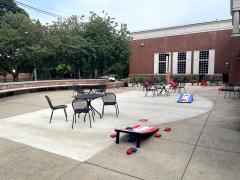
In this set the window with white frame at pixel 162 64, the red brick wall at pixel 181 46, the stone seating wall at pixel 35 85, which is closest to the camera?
the stone seating wall at pixel 35 85

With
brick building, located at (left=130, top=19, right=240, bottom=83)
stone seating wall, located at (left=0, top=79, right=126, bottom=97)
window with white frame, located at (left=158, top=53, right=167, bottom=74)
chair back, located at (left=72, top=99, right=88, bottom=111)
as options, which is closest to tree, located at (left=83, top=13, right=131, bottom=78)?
stone seating wall, located at (left=0, top=79, right=126, bottom=97)

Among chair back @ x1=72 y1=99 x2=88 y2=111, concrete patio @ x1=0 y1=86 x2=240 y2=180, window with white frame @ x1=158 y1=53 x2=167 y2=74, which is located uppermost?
window with white frame @ x1=158 y1=53 x2=167 y2=74

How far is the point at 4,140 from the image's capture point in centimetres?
461

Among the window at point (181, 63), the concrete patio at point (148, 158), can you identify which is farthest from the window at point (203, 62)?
the concrete patio at point (148, 158)

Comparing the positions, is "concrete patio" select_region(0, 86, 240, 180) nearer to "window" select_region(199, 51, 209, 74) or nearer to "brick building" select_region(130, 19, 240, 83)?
"brick building" select_region(130, 19, 240, 83)

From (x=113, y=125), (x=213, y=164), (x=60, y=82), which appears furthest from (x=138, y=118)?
(x=60, y=82)

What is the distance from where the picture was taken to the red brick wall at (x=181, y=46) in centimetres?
2306

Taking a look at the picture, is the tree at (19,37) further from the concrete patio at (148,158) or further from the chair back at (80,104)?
the concrete patio at (148,158)

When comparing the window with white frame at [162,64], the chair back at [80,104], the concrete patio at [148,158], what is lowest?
the concrete patio at [148,158]

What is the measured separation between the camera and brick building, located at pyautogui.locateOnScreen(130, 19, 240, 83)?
23156mm

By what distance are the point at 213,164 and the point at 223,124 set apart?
280cm

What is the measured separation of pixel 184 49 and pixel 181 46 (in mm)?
554

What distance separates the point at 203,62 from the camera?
24.4 meters

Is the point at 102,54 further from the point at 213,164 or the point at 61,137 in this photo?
the point at 213,164
